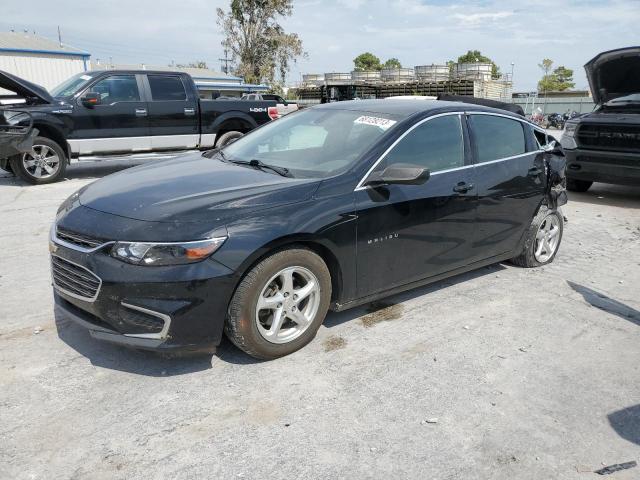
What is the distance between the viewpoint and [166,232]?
2.96m

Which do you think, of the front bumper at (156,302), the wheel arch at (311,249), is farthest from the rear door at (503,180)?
the front bumper at (156,302)

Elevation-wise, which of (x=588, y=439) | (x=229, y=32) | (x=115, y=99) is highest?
(x=229, y=32)

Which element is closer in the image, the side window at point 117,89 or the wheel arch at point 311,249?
the wheel arch at point 311,249

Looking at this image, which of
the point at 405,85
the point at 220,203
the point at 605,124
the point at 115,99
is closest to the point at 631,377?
the point at 220,203

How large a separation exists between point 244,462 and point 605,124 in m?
8.29

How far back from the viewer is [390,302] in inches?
175

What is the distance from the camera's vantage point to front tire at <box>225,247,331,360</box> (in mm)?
3135

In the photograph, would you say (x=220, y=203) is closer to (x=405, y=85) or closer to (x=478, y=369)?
(x=478, y=369)

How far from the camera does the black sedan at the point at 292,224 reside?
2.98 meters

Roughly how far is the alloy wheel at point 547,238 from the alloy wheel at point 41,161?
7.90m

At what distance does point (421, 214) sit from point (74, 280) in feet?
7.80

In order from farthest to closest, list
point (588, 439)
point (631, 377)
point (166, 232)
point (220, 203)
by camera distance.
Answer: point (631, 377) < point (220, 203) < point (166, 232) < point (588, 439)

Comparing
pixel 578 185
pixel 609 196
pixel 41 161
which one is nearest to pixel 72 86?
pixel 41 161

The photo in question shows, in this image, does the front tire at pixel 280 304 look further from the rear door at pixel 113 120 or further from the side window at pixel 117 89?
the side window at pixel 117 89
